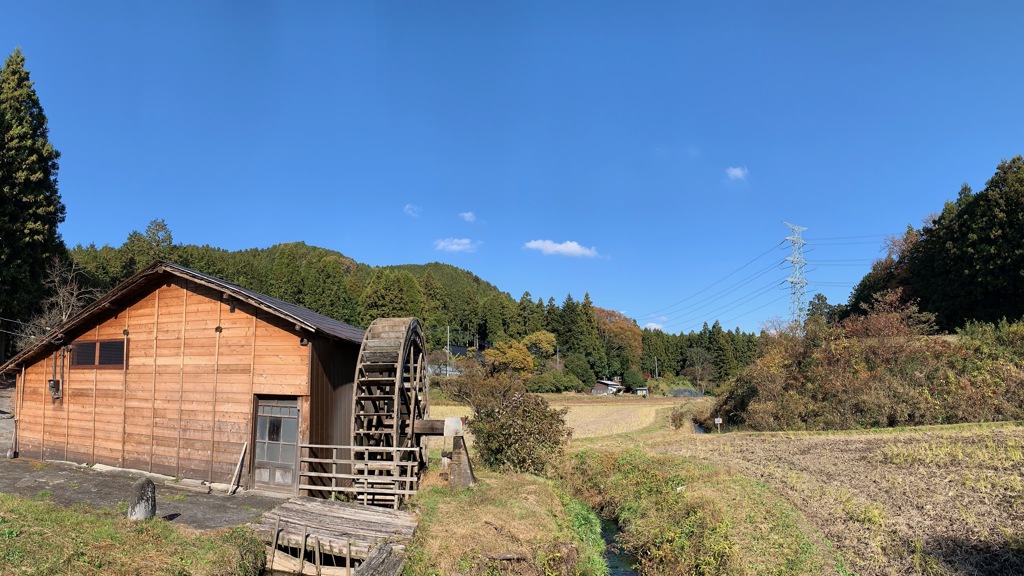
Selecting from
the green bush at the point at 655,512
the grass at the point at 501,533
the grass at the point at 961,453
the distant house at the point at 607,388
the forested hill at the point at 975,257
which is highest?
the forested hill at the point at 975,257

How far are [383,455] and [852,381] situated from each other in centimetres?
2082

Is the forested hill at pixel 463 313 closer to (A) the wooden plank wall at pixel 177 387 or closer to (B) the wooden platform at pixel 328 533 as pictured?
(A) the wooden plank wall at pixel 177 387

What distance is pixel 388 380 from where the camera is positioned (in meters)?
12.2

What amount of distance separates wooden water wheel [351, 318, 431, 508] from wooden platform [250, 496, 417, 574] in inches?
47.4

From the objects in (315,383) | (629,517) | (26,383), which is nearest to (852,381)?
(629,517)

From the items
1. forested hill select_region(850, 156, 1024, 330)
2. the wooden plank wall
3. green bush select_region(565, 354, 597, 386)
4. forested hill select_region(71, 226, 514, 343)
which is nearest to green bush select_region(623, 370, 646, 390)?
green bush select_region(565, 354, 597, 386)

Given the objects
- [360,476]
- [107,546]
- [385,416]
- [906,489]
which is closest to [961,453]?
[906,489]

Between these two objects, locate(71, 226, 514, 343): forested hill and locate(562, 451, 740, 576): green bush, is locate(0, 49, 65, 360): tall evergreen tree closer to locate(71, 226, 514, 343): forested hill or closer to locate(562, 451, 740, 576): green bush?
locate(71, 226, 514, 343): forested hill

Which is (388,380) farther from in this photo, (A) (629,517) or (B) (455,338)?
(B) (455,338)

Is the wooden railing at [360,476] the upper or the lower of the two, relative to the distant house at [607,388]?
upper

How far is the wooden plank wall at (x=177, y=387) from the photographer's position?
1222cm

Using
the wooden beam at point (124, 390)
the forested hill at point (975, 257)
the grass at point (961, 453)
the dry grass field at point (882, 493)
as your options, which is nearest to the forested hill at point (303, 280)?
the wooden beam at point (124, 390)

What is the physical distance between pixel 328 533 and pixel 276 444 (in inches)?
158

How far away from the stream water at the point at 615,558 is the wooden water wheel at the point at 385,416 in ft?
15.1
